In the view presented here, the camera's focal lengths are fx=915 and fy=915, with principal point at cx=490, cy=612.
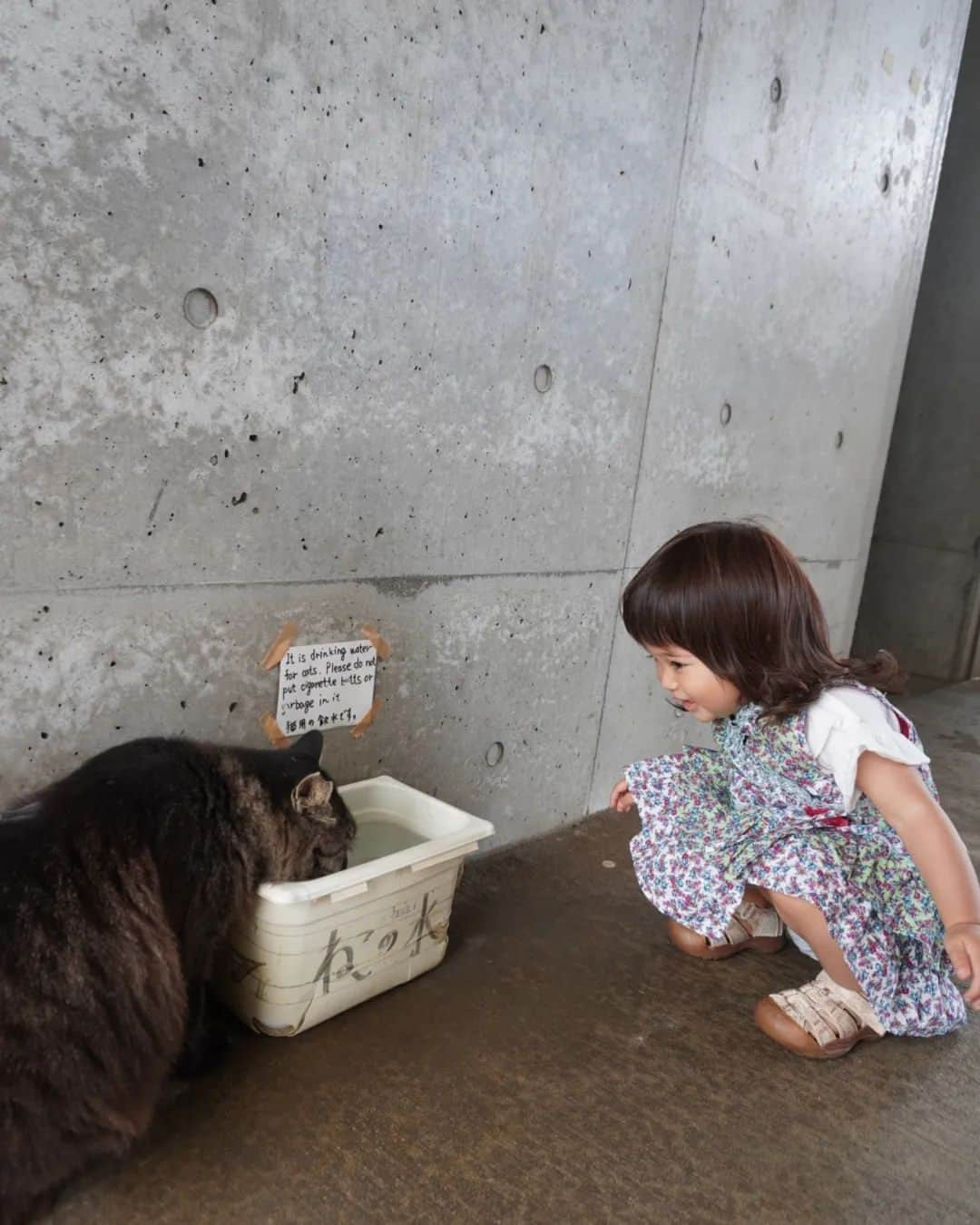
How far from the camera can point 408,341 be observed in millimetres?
1804

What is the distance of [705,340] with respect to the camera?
8.20 ft

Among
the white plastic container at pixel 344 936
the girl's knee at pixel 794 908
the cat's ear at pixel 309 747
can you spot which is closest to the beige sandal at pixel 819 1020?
the girl's knee at pixel 794 908

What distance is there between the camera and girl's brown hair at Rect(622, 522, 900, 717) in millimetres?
1563

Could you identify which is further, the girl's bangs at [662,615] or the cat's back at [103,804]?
the girl's bangs at [662,615]

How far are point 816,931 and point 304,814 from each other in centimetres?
92

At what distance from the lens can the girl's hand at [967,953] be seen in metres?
1.33

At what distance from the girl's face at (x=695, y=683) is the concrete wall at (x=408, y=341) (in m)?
0.56

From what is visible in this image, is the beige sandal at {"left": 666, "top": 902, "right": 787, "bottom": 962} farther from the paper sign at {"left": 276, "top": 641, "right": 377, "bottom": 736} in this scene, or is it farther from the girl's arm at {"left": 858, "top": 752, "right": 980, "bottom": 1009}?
the paper sign at {"left": 276, "top": 641, "right": 377, "bottom": 736}

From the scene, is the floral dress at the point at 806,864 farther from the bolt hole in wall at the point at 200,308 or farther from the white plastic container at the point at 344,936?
the bolt hole in wall at the point at 200,308

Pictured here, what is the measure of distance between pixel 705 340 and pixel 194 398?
151cm

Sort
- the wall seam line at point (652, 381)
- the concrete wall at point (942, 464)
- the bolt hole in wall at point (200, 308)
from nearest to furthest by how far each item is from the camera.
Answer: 1. the bolt hole in wall at point (200, 308)
2. the wall seam line at point (652, 381)
3. the concrete wall at point (942, 464)

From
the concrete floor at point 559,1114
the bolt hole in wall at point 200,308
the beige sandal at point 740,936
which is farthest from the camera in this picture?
the beige sandal at point 740,936

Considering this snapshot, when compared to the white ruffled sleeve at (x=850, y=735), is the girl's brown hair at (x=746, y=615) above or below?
above

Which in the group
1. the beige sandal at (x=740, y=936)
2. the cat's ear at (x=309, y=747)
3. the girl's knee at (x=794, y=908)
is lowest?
the beige sandal at (x=740, y=936)
